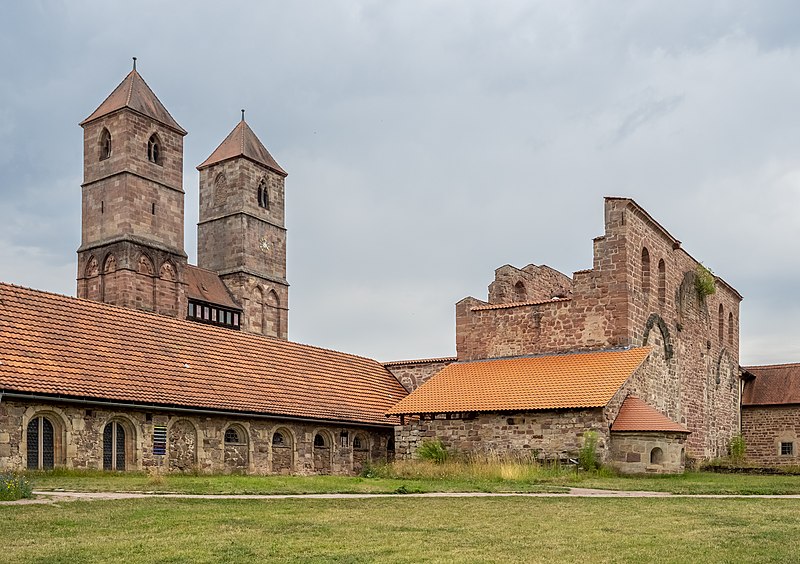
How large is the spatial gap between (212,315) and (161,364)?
126ft

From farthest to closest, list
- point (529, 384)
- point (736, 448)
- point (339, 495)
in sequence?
point (736, 448)
point (529, 384)
point (339, 495)

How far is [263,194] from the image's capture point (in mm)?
72000

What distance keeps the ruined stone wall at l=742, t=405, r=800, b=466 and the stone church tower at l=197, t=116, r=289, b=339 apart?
35.1 metres

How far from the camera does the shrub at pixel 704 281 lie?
38.5 metres

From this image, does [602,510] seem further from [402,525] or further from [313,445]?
[313,445]

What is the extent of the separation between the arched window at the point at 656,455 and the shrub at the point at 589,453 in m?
1.62

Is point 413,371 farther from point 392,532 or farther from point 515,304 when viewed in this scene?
point 392,532

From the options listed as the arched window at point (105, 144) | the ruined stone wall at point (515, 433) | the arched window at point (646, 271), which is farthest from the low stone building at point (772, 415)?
the arched window at point (105, 144)

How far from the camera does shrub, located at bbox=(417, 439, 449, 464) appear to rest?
29.8m

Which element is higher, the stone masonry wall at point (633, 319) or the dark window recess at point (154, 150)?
the dark window recess at point (154, 150)

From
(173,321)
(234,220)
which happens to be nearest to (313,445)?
(173,321)

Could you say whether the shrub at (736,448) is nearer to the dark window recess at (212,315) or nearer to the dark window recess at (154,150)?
the dark window recess at (212,315)

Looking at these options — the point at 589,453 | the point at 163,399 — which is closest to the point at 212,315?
the point at 163,399

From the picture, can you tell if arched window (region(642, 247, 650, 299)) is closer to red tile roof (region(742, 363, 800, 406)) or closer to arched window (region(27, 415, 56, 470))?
red tile roof (region(742, 363, 800, 406))
